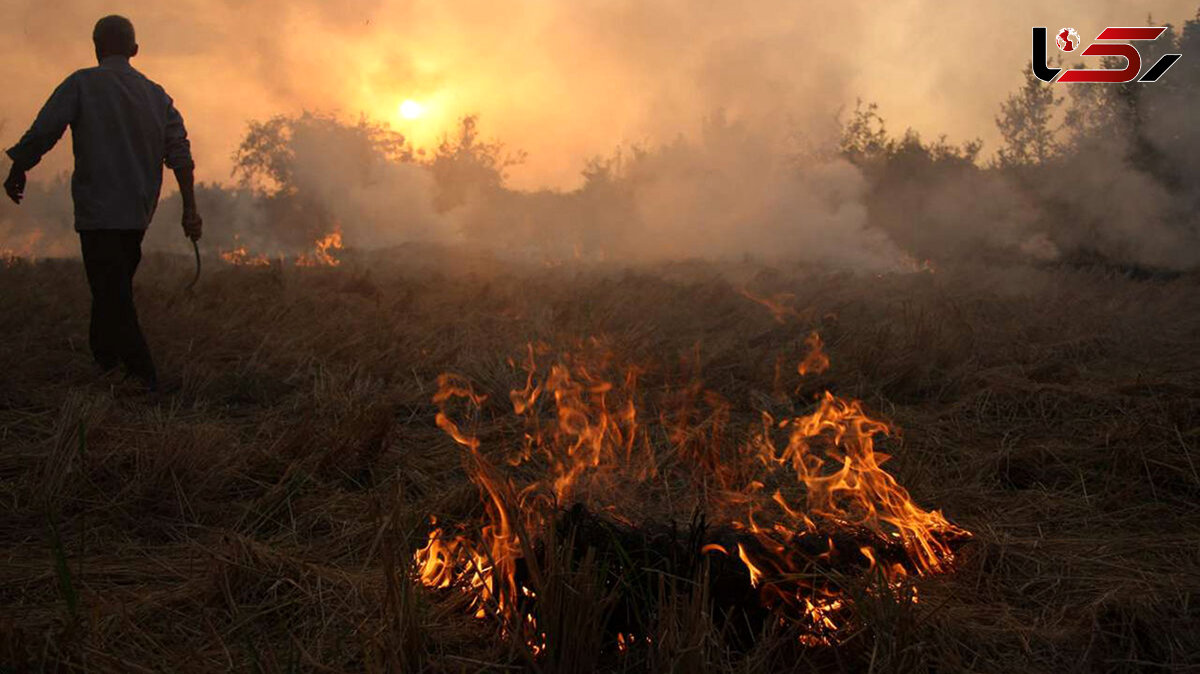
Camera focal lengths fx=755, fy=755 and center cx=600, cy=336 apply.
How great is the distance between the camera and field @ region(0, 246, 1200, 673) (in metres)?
1.46

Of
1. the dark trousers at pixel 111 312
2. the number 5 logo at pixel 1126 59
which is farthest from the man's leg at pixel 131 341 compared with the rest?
the number 5 logo at pixel 1126 59

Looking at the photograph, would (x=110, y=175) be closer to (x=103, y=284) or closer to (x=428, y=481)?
(x=103, y=284)

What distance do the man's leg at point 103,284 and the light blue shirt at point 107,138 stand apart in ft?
0.24

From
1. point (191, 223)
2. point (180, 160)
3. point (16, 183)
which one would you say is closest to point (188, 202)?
point (191, 223)

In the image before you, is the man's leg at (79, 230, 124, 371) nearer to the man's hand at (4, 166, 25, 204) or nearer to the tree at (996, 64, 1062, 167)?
the man's hand at (4, 166, 25, 204)

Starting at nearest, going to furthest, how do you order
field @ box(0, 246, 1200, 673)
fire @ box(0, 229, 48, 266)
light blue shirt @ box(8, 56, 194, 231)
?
field @ box(0, 246, 1200, 673) < light blue shirt @ box(8, 56, 194, 231) < fire @ box(0, 229, 48, 266)

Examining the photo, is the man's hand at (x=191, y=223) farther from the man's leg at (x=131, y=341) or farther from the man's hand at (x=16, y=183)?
the man's hand at (x=16, y=183)

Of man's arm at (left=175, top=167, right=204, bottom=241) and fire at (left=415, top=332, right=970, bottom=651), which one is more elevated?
man's arm at (left=175, top=167, right=204, bottom=241)

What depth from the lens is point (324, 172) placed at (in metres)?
25.7

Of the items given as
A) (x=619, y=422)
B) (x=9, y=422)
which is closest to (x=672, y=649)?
(x=619, y=422)

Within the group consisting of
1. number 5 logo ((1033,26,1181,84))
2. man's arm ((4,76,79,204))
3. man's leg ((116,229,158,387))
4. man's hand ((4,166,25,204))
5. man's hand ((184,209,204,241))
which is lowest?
man's leg ((116,229,158,387))

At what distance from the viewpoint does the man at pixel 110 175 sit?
347 centimetres

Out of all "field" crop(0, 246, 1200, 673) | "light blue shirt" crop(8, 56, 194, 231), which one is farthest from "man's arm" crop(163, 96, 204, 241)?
"field" crop(0, 246, 1200, 673)

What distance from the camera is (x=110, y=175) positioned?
11.5ft
